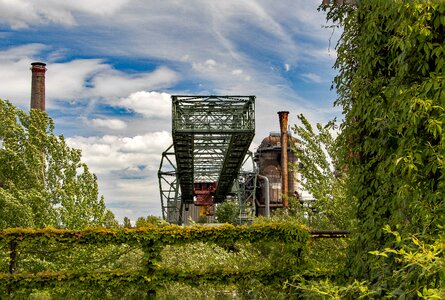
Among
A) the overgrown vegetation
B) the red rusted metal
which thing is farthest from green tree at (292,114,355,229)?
Answer: the red rusted metal

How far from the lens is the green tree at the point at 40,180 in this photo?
1867 centimetres

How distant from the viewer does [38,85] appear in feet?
113

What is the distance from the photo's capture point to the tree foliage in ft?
17.2

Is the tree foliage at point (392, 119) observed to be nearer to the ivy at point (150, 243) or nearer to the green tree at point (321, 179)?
the ivy at point (150, 243)

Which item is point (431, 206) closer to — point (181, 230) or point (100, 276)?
point (181, 230)

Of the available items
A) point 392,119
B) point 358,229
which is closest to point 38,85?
point 358,229

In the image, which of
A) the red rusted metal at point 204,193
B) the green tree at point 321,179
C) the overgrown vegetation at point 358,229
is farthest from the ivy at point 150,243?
the red rusted metal at point 204,193

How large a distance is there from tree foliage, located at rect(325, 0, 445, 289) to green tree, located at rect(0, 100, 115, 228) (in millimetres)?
13097

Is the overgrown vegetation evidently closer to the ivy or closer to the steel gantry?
the ivy

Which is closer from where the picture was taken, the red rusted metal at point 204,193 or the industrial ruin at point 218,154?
the industrial ruin at point 218,154

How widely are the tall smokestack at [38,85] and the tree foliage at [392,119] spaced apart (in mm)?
29443

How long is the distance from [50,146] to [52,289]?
12.8 meters

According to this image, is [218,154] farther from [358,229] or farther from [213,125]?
[358,229]

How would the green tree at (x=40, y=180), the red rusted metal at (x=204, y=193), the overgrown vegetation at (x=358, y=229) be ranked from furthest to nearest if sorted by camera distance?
the red rusted metal at (x=204, y=193) → the green tree at (x=40, y=180) → the overgrown vegetation at (x=358, y=229)
